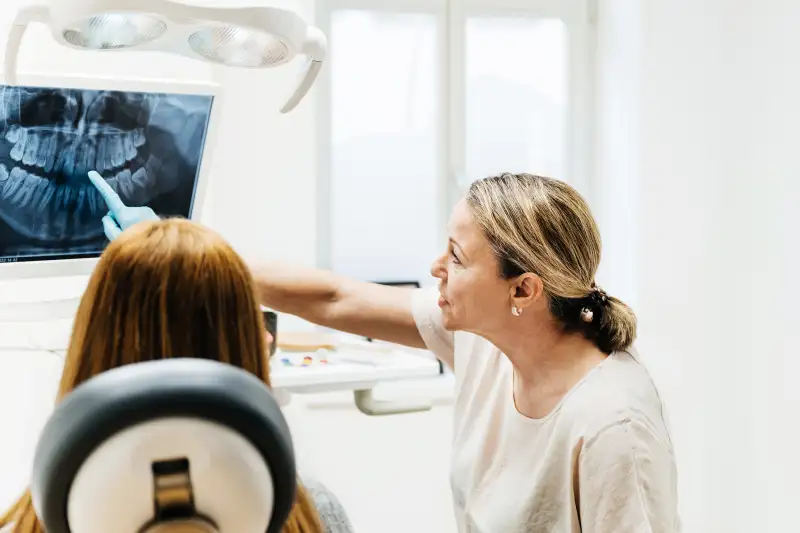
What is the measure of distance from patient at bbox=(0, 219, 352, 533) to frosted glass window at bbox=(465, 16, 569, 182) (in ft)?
6.81

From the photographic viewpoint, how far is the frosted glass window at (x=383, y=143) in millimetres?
2607

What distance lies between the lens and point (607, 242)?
2738 mm

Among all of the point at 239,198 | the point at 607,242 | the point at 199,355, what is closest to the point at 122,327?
the point at 199,355

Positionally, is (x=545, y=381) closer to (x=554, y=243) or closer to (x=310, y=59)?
(x=554, y=243)

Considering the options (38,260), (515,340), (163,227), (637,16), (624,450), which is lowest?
(624,450)

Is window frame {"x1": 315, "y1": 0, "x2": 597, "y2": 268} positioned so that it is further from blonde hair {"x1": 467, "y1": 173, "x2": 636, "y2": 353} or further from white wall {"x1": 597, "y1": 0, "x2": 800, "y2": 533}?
blonde hair {"x1": 467, "y1": 173, "x2": 636, "y2": 353}

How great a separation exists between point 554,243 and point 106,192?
2.54 feet

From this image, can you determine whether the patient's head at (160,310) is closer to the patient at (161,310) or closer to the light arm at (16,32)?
the patient at (161,310)

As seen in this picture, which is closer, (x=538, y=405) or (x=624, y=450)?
(x=624, y=450)

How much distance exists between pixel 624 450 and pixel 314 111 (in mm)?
1538

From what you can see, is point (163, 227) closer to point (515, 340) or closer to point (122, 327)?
point (122, 327)

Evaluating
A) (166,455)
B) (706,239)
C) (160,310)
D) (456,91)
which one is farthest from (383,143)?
(166,455)

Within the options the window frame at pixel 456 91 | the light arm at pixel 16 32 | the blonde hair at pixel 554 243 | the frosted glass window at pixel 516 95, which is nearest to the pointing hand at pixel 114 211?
the light arm at pixel 16 32

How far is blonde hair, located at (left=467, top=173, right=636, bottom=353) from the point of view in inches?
53.2
